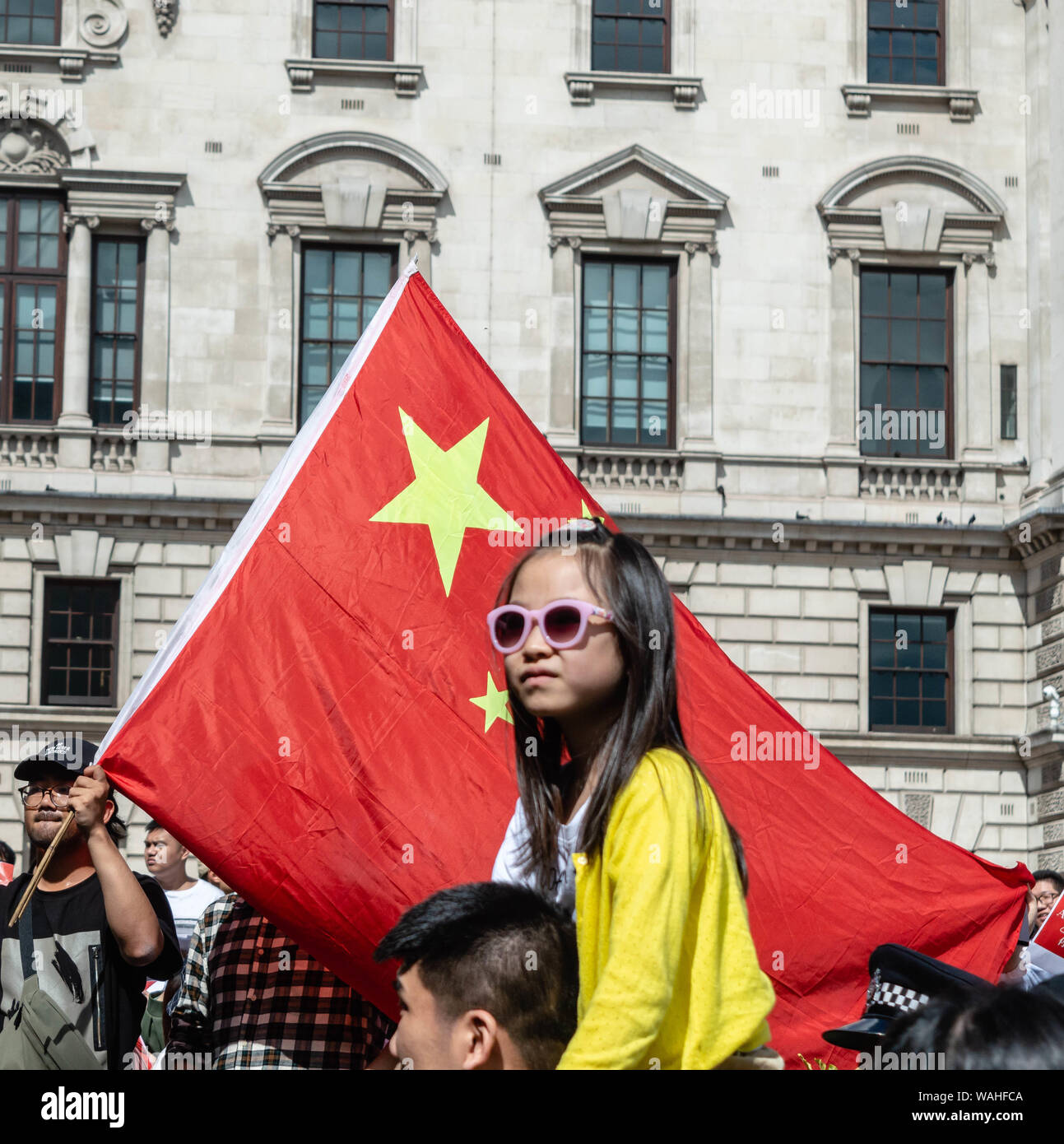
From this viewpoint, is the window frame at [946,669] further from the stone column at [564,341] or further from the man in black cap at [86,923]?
the man in black cap at [86,923]

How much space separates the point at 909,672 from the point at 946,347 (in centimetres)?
409

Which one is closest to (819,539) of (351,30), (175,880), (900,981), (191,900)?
(351,30)

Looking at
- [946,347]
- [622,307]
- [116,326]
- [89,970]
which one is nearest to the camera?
[89,970]

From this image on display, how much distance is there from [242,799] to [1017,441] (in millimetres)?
19018

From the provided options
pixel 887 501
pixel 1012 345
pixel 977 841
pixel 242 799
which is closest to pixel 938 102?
pixel 1012 345

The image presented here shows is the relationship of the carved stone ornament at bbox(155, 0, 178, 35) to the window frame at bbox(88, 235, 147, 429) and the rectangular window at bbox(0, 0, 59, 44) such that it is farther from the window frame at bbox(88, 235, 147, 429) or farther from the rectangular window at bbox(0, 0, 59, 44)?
the window frame at bbox(88, 235, 147, 429)

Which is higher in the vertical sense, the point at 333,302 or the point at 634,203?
the point at 634,203

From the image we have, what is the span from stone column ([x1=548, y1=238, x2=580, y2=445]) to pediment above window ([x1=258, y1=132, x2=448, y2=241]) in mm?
1577

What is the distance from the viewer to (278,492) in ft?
19.5

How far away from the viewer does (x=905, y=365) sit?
23.0 meters

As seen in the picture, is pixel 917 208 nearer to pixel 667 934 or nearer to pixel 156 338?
pixel 156 338

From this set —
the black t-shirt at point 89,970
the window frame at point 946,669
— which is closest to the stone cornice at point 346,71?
the window frame at point 946,669

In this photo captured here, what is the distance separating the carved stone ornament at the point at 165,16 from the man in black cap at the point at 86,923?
18659 mm
